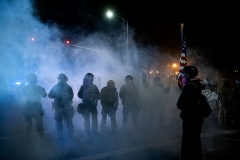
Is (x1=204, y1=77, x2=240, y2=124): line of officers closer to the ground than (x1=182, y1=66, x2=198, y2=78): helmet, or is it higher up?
closer to the ground

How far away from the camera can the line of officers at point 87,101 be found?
5.91 meters

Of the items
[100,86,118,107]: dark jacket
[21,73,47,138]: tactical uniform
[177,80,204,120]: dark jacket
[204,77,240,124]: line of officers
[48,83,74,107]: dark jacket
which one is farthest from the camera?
[204,77,240,124]: line of officers

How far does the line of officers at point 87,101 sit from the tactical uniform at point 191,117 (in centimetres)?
317

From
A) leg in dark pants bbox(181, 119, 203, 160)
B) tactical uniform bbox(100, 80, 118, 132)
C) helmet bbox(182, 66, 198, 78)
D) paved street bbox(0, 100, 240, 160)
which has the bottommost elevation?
paved street bbox(0, 100, 240, 160)

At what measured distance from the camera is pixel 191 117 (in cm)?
392

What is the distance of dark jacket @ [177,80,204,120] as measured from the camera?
384 cm

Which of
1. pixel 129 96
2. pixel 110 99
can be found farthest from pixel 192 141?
pixel 129 96

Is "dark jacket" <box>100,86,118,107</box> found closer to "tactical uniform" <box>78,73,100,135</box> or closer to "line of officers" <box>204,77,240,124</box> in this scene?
"tactical uniform" <box>78,73,100,135</box>

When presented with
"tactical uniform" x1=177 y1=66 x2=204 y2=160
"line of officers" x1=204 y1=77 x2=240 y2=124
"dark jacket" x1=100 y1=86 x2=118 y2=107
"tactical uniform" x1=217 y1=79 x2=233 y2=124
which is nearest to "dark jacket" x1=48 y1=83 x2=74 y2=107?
"dark jacket" x1=100 y1=86 x2=118 y2=107

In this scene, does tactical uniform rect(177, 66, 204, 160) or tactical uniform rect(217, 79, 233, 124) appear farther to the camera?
tactical uniform rect(217, 79, 233, 124)

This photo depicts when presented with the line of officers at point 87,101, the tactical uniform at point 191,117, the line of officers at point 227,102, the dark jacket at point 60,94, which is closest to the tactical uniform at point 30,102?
the line of officers at point 87,101

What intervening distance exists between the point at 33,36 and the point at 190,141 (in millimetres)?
10276

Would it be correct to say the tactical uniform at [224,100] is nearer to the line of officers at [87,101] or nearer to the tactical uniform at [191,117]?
the line of officers at [87,101]

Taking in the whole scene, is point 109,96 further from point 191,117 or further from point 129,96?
point 191,117
